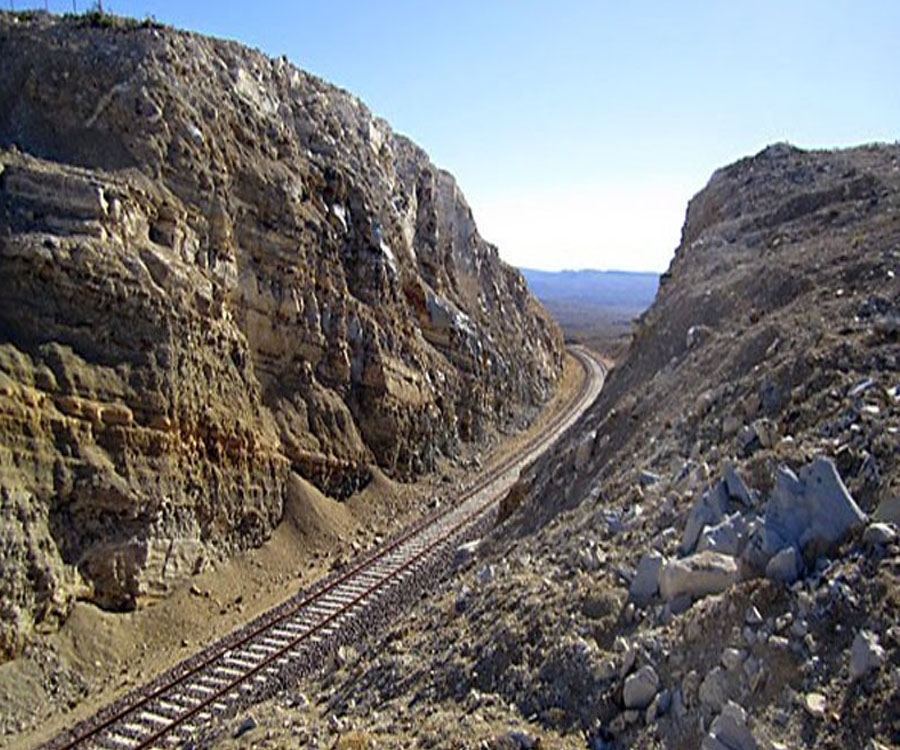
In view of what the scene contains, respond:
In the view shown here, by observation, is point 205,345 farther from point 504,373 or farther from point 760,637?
point 504,373

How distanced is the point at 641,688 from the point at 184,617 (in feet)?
45.3

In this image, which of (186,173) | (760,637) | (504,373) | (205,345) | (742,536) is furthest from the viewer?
(504,373)

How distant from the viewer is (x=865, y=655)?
6.11 m

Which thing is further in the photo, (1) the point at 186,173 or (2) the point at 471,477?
(2) the point at 471,477

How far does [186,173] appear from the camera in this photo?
925 inches

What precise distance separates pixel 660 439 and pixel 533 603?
4218 millimetres

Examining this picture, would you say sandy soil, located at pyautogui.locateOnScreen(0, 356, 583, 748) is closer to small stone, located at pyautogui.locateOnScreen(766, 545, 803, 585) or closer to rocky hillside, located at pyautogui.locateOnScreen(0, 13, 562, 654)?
rocky hillside, located at pyautogui.locateOnScreen(0, 13, 562, 654)

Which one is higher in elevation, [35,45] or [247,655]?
[35,45]

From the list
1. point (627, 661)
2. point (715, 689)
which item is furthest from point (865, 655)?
point (627, 661)

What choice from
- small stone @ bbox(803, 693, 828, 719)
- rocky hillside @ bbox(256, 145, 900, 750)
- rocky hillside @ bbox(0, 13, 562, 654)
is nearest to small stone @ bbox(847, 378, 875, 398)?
rocky hillside @ bbox(256, 145, 900, 750)

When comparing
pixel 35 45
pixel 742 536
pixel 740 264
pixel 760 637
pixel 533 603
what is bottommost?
pixel 533 603

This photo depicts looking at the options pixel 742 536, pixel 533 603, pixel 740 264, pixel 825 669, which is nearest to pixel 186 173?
pixel 740 264

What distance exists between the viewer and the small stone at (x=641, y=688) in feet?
24.2

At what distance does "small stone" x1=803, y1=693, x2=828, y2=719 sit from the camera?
606 cm
